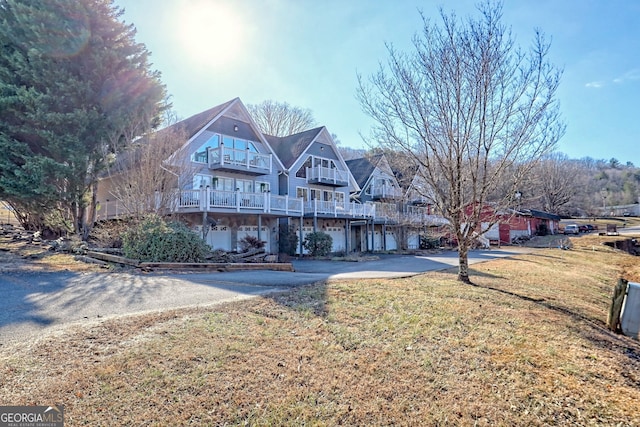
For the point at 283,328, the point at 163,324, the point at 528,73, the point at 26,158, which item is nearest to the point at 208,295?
the point at 163,324

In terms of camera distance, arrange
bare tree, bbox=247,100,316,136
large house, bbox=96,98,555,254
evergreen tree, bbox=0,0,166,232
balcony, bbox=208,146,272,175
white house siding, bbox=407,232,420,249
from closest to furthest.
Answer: evergreen tree, bbox=0,0,166,232 → large house, bbox=96,98,555,254 → balcony, bbox=208,146,272,175 → white house siding, bbox=407,232,420,249 → bare tree, bbox=247,100,316,136

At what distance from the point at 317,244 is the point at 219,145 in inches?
324

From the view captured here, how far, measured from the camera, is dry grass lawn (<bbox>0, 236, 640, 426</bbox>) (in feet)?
11.6

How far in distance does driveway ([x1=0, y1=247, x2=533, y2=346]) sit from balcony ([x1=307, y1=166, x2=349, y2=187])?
15.1 meters

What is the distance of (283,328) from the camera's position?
5641mm

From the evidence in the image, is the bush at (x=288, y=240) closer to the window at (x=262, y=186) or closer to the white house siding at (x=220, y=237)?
the window at (x=262, y=186)

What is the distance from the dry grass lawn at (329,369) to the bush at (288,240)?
15194 mm

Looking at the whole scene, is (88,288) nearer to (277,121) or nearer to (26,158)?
(26,158)

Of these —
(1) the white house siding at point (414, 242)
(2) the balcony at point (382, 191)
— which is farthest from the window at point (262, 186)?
(1) the white house siding at point (414, 242)

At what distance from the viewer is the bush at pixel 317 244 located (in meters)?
21.7

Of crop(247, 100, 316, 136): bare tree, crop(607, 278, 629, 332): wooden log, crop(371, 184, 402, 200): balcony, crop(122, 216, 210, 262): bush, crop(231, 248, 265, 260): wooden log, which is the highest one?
crop(247, 100, 316, 136): bare tree

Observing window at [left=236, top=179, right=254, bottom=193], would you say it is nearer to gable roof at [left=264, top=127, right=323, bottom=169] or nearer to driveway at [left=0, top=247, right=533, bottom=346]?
gable roof at [left=264, top=127, right=323, bottom=169]

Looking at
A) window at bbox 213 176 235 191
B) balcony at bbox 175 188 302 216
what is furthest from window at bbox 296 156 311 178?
window at bbox 213 176 235 191

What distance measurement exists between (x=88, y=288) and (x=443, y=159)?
9.73 m
